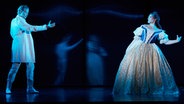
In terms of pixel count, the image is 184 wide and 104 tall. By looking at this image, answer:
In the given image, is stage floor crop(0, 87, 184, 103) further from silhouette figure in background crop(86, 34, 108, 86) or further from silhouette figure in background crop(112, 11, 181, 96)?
silhouette figure in background crop(86, 34, 108, 86)

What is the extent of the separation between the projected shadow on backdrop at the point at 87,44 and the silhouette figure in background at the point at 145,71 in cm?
198

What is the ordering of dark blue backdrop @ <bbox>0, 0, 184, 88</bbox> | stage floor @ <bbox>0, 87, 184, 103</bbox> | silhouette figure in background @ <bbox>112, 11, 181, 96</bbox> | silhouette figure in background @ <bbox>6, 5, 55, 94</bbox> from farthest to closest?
dark blue backdrop @ <bbox>0, 0, 184, 88</bbox> < silhouette figure in background @ <bbox>6, 5, 55, 94</bbox> < silhouette figure in background @ <bbox>112, 11, 181, 96</bbox> < stage floor @ <bbox>0, 87, 184, 103</bbox>

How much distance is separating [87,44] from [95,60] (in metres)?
0.37

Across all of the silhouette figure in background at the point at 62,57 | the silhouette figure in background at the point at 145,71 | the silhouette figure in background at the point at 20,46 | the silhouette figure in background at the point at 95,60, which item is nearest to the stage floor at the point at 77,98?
the silhouette figure in background at the point at 145,71

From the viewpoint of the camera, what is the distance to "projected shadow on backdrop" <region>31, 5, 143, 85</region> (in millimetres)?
7738

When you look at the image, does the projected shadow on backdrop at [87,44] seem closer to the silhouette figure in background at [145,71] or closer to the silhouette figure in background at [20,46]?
the silhouette figure in background at [20,46]

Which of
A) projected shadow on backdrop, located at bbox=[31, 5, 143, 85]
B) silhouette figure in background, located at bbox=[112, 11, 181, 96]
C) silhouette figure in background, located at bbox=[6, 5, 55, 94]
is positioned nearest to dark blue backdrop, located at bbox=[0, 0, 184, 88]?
projected shadow on backdrop, located at bbox=[31, 5, 143, 85]

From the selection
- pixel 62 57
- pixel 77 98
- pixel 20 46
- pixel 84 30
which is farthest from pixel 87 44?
pixel 77 98

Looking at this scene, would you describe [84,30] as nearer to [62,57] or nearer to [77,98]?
[62,57]

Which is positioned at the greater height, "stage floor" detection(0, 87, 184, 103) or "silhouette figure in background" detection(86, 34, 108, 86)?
"silhouette figure in background" detection(86, 34, 108, 86)

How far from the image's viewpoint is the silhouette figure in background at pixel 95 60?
782 cm

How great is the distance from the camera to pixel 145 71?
573cm

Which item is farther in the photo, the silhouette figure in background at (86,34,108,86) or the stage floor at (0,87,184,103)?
the silhouette figure in background at (86,34,108,86)

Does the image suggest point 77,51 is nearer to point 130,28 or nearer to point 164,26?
point 130,28
